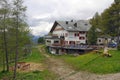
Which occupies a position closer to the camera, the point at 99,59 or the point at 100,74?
the point at 100,74

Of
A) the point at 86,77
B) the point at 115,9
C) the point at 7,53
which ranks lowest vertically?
the point at 86,77

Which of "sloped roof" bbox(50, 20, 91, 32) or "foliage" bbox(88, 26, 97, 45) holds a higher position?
"sloped roof" bbox(50, 20, 91, 32)

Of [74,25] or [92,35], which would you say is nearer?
[92,35]

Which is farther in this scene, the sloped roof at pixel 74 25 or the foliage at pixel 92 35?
the sloped roof at pixel 74 25

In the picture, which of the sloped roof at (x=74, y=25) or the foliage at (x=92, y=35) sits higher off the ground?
the sloped roof at (x=74, y=25)

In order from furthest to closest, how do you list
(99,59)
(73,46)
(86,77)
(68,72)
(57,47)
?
(57,47) < (73,46) < (99,59) < (68,72) < (86,77)

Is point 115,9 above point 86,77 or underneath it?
above

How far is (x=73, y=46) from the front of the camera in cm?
8056

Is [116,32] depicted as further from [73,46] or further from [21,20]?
[21,20]

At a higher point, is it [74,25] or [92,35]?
[74,25]

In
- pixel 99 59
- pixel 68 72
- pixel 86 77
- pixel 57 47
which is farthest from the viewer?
pixel 57 47

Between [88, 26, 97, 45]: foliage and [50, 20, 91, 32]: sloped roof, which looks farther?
[50, 20, 91, 32]: sloped roof

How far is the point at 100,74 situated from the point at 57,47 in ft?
146

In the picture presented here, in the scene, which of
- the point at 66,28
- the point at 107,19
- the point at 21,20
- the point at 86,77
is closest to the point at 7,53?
the point at 21,20
